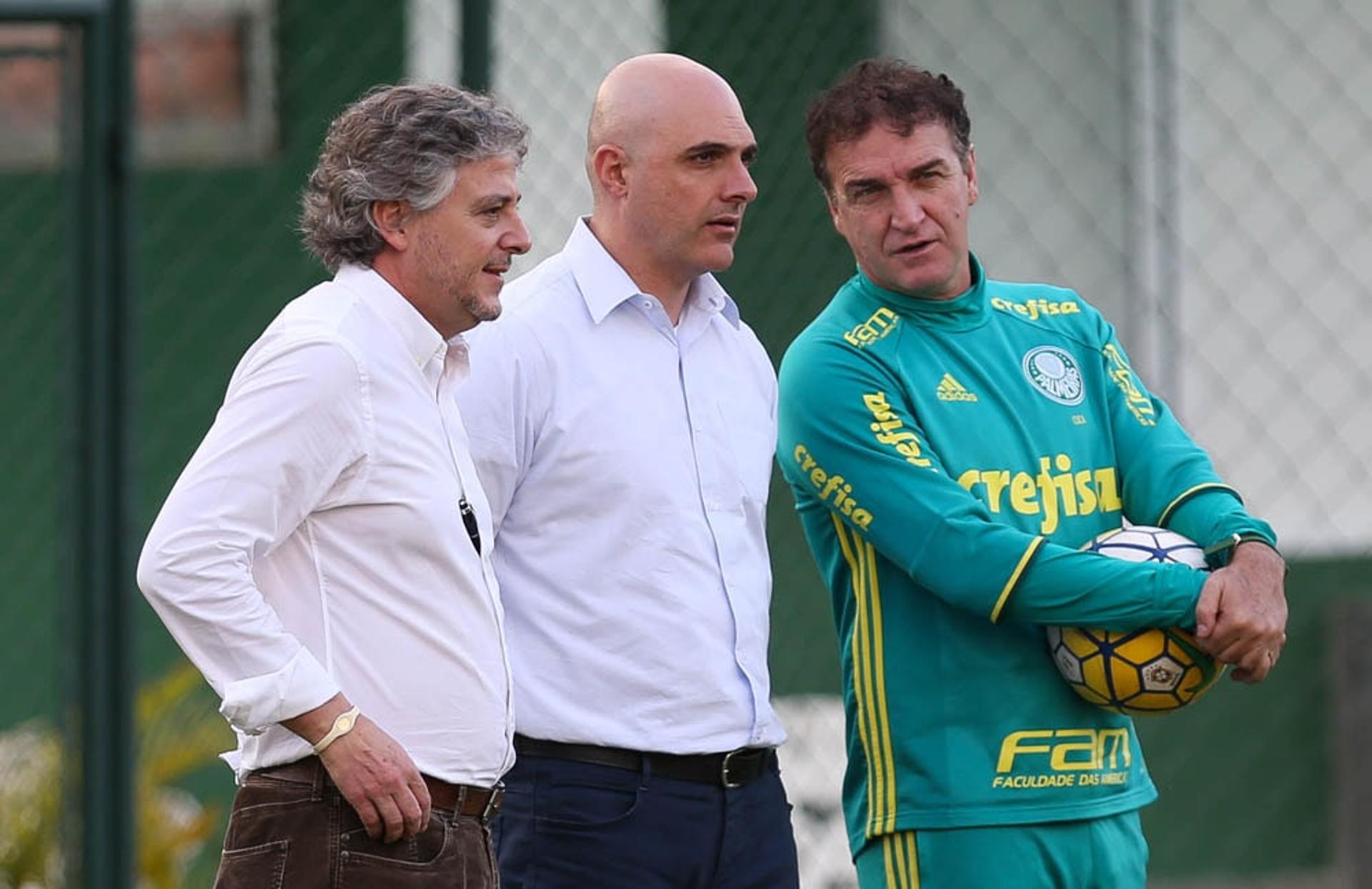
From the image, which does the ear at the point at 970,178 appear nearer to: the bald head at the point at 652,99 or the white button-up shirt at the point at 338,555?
→ the bald head at the point at 652,99

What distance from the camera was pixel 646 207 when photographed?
3.51 m

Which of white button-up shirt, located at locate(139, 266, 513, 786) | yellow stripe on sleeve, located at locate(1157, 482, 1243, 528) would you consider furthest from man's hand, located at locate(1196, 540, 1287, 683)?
white button-up shirt, located at locate(139, 266, 513, 786)

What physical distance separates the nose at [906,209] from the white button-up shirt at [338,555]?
829 millimetres

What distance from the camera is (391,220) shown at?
303 cm

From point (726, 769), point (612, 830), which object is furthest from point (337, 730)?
point (726, 769)

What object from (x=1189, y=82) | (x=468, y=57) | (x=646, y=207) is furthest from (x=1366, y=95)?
(x=646, y=207)

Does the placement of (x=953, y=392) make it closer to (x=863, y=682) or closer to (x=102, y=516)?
(x=863, y=682)

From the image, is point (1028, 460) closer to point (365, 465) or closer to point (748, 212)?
point (365, 465)

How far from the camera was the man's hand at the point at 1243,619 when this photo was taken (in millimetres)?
3201

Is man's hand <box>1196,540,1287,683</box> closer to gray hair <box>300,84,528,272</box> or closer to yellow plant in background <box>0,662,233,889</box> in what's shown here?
gray hair <box>300,84,528,272</box>

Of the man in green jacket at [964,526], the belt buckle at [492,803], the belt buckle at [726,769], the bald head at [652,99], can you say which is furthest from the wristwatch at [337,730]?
the bald head at [652,99]

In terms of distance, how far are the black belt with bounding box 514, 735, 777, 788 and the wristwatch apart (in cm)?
62

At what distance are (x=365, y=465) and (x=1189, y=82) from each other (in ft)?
13.9

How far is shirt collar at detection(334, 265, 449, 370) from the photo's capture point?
2975 millimetres
